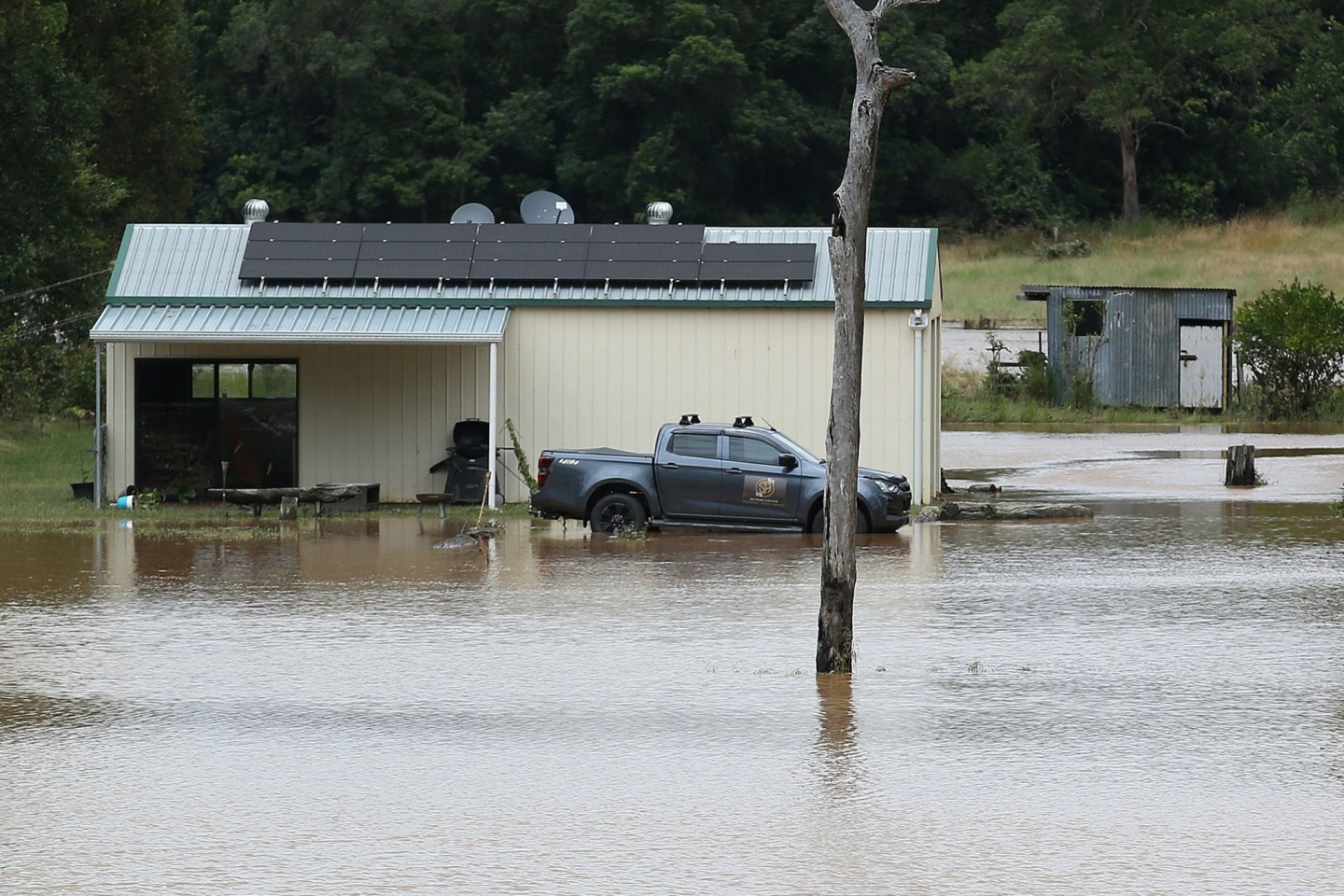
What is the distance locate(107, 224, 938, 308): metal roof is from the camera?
2716cm

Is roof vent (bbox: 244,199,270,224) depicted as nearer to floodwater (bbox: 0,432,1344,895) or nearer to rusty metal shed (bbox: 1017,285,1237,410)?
floodwater (bbox: 0,432,1344,895)

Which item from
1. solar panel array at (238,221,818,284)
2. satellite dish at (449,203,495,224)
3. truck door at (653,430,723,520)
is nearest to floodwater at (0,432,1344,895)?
truck door at (653,430,723,520)

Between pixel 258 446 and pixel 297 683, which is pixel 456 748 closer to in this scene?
pixel 297 683

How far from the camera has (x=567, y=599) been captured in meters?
16.7

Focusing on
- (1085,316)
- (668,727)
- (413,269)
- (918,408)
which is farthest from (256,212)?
(1085,316)

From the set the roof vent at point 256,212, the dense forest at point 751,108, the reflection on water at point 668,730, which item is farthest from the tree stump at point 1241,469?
the dense forest at point 751,108

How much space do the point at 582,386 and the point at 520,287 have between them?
1779 millimetres

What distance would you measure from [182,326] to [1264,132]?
212 feet

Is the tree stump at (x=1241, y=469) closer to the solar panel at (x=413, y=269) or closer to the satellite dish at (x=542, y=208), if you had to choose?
the satellite dish at (x=542, y=208)

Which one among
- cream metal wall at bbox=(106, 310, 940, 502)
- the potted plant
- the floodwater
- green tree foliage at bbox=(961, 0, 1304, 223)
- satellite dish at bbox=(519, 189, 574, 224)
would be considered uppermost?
green tree foliage at bbox=(961, 0, 1304, 223)

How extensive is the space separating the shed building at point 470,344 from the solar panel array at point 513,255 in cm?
3

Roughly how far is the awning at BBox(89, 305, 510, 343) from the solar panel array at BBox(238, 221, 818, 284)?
888mm

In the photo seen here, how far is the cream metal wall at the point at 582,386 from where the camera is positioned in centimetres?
2706

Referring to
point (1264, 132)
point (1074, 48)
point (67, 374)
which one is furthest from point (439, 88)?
point (67, 374)
